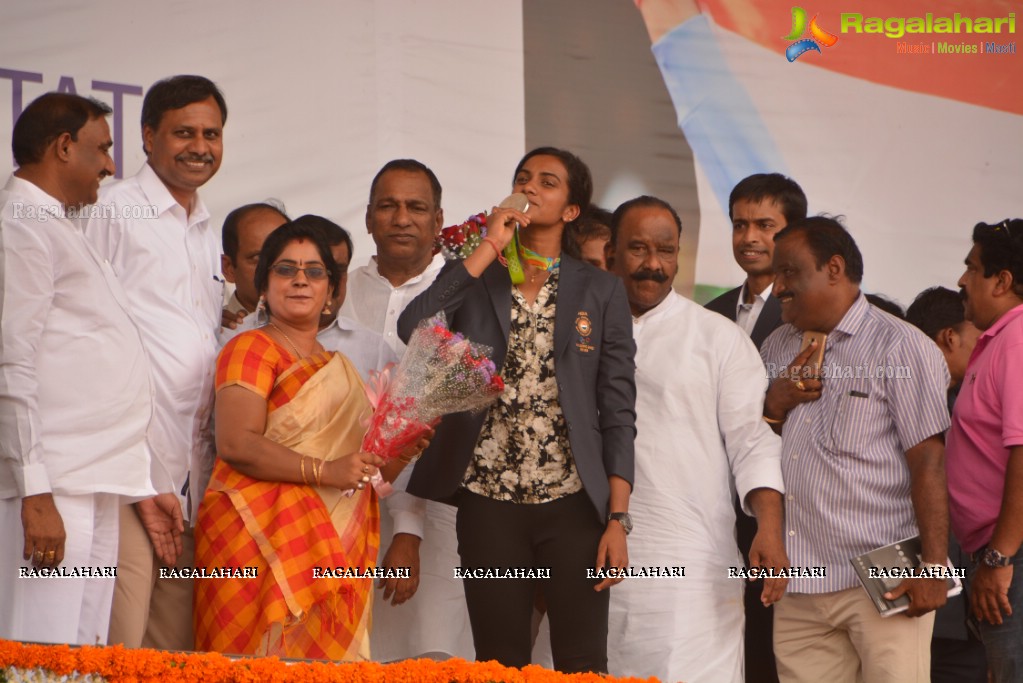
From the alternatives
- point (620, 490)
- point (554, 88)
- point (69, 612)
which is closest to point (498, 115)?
point (554, 88)

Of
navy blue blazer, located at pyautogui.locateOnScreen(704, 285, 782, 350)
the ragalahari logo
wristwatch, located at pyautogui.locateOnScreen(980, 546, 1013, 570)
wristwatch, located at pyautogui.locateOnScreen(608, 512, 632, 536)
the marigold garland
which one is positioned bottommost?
the marigold garland

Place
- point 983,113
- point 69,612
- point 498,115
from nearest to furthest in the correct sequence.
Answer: point 69,612, point 498,115, point 983,113

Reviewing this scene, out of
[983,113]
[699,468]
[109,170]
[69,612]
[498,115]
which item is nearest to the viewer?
[69,612]

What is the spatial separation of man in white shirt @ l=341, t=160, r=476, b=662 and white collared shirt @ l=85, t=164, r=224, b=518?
2.30ft

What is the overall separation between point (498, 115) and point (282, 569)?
288cm

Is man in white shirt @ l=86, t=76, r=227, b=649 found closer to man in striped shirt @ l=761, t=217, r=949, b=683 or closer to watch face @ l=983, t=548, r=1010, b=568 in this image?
man in striped shirt @ l=761, t=217, r=949, b=683

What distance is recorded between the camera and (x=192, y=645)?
402 centimetres

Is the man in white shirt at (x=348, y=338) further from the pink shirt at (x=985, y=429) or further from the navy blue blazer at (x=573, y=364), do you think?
the pink shirt at (x=985, y=429)

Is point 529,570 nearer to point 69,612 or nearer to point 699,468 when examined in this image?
point 699,468

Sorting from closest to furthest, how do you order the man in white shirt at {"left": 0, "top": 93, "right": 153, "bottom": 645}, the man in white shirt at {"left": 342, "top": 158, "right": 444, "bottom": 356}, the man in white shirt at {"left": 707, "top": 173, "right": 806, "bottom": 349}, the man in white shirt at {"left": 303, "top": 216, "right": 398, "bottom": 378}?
1. the man in white shirt at {"left": 0, "top": 93, "right": 153, "bottom": 645}
2. the man in white shirt at {"left": 303, "top": 216, "right": 398, "bottom": 378}
3. the man in white shirt at {"left": 342, "top": 158, "right": 444, "bottom": 356}
4. the man in white shirt at {"left": 707, "top": 173, "right": 806, "bottom": 349}

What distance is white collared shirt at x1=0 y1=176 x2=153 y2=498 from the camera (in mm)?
3396

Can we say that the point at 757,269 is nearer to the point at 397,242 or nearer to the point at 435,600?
the point at 397,242

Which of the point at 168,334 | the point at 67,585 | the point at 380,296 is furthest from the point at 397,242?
the point at 67,585

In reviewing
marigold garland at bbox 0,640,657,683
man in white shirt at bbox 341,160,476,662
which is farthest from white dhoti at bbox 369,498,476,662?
marigold garland at bbox 0,640,657,683
